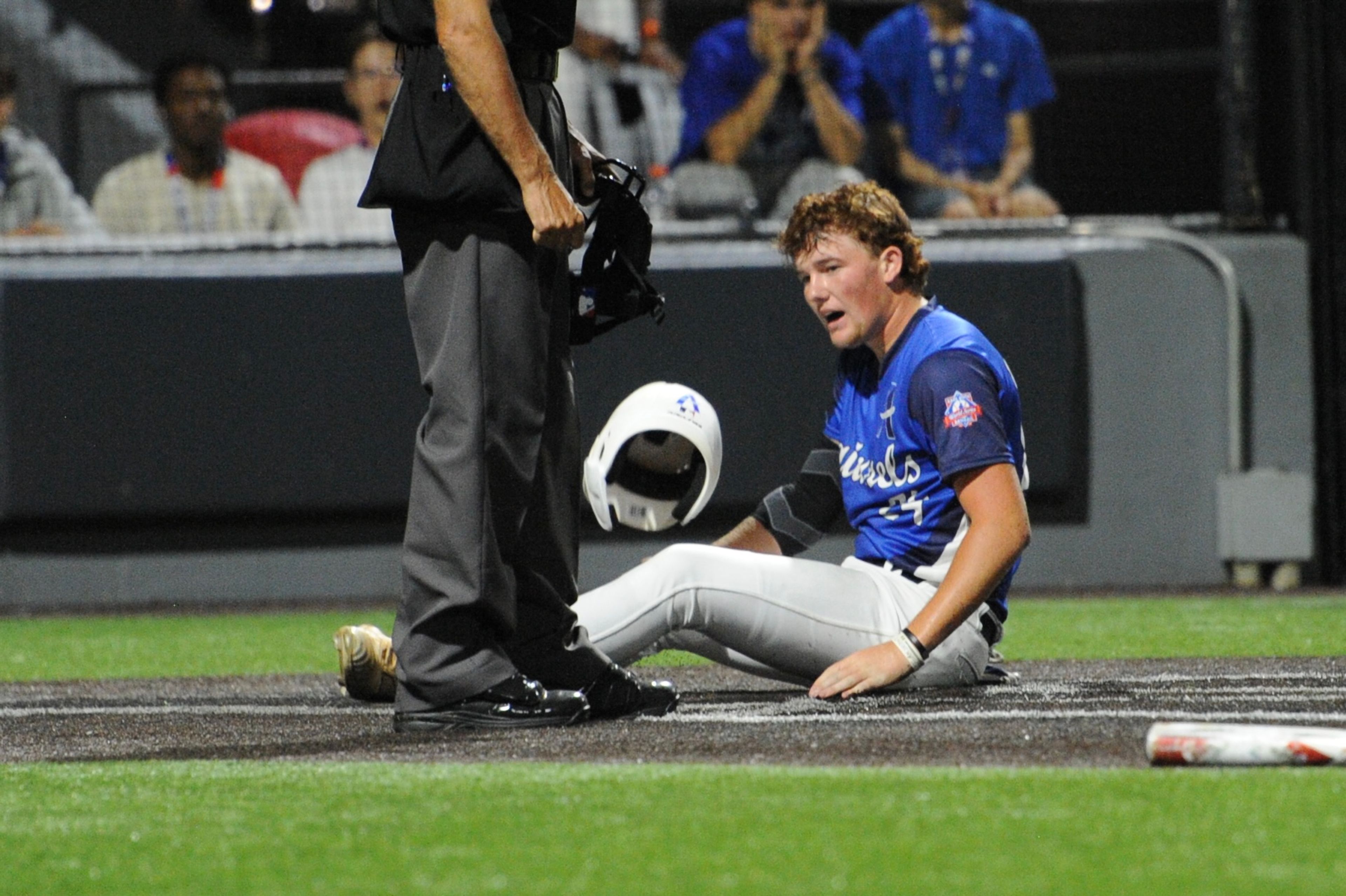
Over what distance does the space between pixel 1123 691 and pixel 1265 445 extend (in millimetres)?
4048

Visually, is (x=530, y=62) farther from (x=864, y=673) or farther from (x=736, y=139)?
(x=736, y=139)

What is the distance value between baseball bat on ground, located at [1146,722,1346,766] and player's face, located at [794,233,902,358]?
4.09 ft

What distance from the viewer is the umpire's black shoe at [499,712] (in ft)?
11.1

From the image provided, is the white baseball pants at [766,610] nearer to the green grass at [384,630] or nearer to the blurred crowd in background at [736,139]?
the green grass at [384,630]

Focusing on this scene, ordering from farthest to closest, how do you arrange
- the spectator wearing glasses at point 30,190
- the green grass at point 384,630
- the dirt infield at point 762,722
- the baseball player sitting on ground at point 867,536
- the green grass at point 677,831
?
the spectator wearing glasses at point 30,190, the green grass at point 384,630, the baseball player sitting on ground at point 867,536, the dirt infield at point 762,722, the green grass at point 677,831

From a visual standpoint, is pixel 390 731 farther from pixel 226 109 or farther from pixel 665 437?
pixel 226 109

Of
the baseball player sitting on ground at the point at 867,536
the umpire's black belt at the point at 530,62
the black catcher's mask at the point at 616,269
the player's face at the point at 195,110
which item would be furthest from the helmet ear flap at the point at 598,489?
the player's face at the point at 195,110

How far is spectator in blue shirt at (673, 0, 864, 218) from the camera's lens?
26.0 feet

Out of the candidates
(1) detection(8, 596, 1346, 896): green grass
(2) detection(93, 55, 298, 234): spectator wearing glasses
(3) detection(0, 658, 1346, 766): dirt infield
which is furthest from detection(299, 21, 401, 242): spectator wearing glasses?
(1) detection(8, 596, 1346, 896): green grass

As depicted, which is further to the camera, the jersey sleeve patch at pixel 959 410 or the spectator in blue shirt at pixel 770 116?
the spectator in blue shirt at pixel 770 116

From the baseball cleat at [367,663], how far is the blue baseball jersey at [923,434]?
1014mm

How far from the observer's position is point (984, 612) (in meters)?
3.88

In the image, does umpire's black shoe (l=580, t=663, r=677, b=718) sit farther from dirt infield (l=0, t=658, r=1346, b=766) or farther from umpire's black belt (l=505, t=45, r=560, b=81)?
umpire's black belt (l=505, t=45, r=560, b=81)

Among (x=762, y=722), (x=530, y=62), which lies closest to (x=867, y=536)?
(x=762, y=722)
